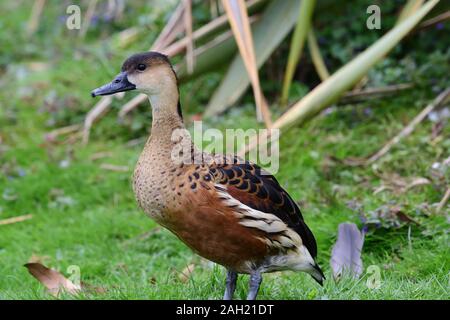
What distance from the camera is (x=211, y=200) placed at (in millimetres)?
3668

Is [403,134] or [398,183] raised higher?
[403,134]

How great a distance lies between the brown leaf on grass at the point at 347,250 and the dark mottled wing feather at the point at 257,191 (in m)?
0.52

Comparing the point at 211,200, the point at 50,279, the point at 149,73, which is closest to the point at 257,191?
the point at 211,200

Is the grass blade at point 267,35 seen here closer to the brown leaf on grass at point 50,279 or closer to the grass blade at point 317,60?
the grass blade at point 317,60

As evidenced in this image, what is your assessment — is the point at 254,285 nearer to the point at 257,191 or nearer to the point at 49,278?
the point at 257,191

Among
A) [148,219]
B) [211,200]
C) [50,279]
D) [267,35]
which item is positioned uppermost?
[267,35]

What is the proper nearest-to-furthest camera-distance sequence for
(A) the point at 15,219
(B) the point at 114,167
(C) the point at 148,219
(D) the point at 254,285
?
(D) the point at 254,285, (C) the point at 148,219, (A) the point at 15,219, (B) the point at 114,167

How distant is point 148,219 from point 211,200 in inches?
84.0

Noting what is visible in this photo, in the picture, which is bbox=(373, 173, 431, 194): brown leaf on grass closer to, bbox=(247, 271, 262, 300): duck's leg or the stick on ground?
the stick on ground

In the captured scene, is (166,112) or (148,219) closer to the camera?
(166,112)

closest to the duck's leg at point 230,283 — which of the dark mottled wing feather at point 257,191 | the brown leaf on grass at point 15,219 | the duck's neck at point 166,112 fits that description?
the dark mottled wing feather at point 257,191

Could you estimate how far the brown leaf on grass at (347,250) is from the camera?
14.7 feet
